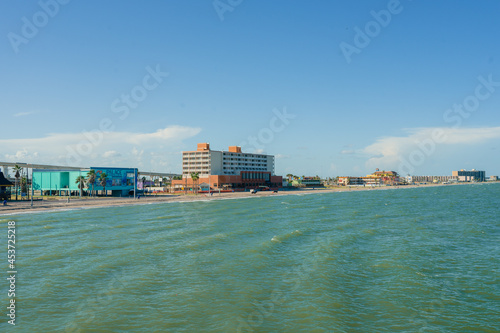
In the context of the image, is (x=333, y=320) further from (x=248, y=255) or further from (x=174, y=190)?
(x=174, y=190)

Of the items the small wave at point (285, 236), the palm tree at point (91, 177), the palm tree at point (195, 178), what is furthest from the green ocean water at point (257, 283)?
the palm tree at point (195, 178)

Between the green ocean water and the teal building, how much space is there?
87.9 metres

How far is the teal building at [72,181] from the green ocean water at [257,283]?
288 ft

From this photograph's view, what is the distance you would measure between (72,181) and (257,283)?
11995 cm

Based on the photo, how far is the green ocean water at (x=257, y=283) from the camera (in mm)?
17000

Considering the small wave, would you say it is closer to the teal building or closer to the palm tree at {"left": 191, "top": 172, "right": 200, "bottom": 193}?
the teal building

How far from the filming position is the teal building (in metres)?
124

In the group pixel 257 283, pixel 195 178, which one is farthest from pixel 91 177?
pixel 257 283

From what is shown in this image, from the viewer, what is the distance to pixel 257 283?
2253 centimetres

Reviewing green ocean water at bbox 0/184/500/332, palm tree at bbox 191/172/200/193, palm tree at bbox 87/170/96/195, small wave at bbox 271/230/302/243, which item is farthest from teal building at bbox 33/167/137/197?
small wave at bbox 271/230/302/243

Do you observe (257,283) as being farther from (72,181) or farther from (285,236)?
(72,181)

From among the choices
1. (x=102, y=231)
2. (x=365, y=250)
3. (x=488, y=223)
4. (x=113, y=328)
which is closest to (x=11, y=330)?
(x=113, y=328)

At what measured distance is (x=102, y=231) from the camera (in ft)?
148

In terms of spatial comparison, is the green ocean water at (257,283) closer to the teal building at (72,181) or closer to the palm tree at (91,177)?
the palm tree at (91,177)
